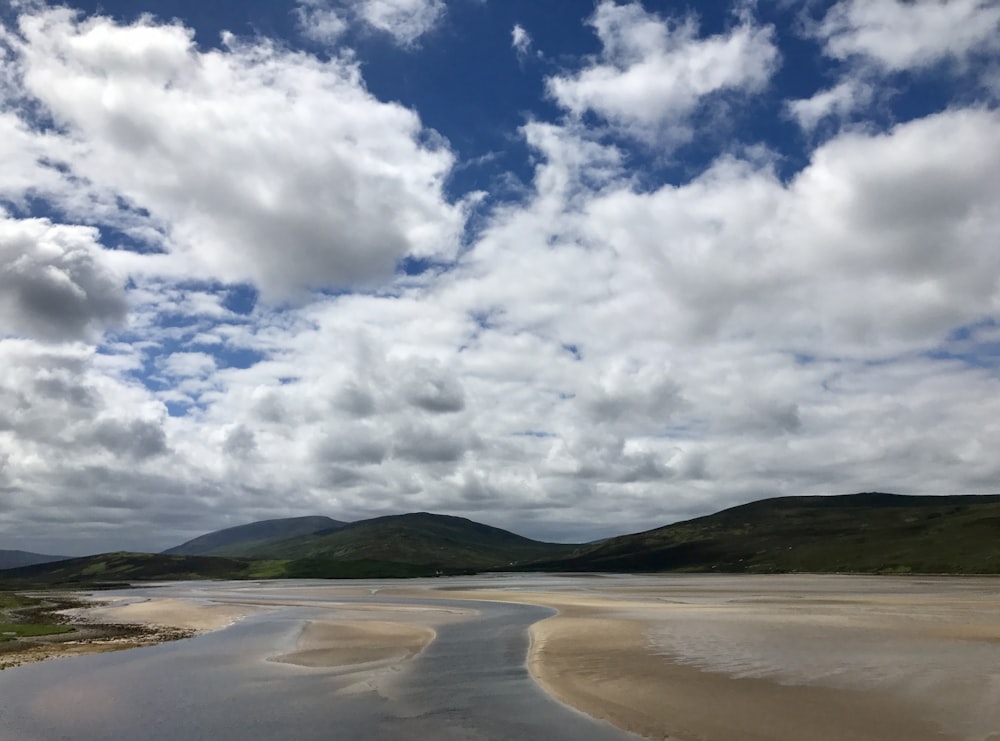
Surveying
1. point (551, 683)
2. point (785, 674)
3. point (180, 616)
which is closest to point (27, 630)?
point (180, 616)

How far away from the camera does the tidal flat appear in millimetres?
23884

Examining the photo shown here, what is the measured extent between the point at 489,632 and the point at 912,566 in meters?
175

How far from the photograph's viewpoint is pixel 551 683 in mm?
32281

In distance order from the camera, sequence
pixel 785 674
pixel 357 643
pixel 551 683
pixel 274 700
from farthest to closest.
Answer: pixel 357 643, pixel 551 683, pixel 785 674, pixel 274 700

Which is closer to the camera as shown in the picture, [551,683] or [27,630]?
[551,683]

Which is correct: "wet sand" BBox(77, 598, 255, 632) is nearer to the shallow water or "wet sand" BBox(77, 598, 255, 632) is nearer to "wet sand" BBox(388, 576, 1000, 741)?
the shallow water

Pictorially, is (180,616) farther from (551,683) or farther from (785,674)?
(785,674)

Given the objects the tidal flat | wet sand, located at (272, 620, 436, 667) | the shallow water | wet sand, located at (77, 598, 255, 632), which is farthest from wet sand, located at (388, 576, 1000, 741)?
wet sand, located at (77, 598, 255, 632)

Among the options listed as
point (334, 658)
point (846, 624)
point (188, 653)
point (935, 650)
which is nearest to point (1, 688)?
point (188, 653)

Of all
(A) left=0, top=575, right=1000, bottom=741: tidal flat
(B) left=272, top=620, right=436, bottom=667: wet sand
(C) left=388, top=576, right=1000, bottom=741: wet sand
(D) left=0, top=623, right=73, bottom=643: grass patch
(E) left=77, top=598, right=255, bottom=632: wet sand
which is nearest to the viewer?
(C) left=388, top=576, right=1000, bottom=741: wet sand

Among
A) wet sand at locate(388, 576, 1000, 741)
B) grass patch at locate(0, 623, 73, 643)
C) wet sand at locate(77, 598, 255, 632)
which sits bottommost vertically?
wet sand at locate(77, 598, 255, 632)

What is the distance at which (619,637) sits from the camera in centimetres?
4788

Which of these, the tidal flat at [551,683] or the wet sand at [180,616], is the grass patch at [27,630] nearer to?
the wet sand at [180,616]

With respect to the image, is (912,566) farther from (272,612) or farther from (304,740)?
(304,740)
